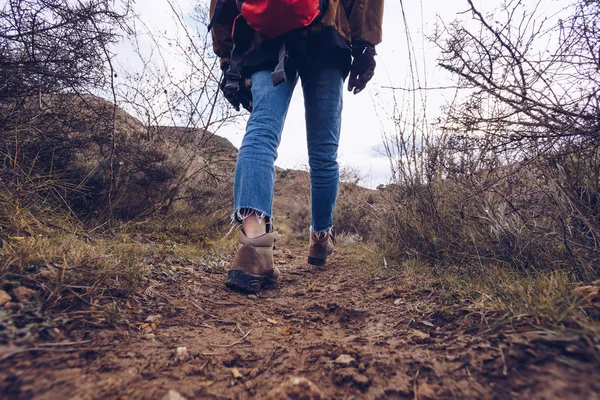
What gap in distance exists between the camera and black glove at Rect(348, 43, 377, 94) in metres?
1.79

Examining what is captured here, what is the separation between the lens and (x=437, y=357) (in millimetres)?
766

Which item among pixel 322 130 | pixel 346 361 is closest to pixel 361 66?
pixel 322 130

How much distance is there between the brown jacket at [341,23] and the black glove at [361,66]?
1.6 inches

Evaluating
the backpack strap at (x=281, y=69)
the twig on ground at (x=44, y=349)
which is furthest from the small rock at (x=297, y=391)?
the backpack strap at (x=281, y=69)

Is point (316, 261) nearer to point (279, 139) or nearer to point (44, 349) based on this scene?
point (279, 139)

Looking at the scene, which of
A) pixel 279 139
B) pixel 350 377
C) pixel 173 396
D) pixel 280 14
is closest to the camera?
pixel 173 396

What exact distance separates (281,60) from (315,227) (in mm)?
1059

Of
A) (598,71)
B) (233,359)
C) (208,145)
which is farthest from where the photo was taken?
(208,145)

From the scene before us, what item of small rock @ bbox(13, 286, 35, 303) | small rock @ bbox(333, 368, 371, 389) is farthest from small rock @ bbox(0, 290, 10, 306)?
small rock @ bbox(333, 368, 371, 389)

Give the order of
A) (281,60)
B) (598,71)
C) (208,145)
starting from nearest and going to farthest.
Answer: (598,71)
(281,60)
(208,145)

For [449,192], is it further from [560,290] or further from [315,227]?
[560,290]

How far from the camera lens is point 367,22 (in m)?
1.75

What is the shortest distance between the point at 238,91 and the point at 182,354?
132cm

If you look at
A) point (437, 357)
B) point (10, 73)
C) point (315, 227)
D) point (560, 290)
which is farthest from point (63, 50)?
point (560, 290)
